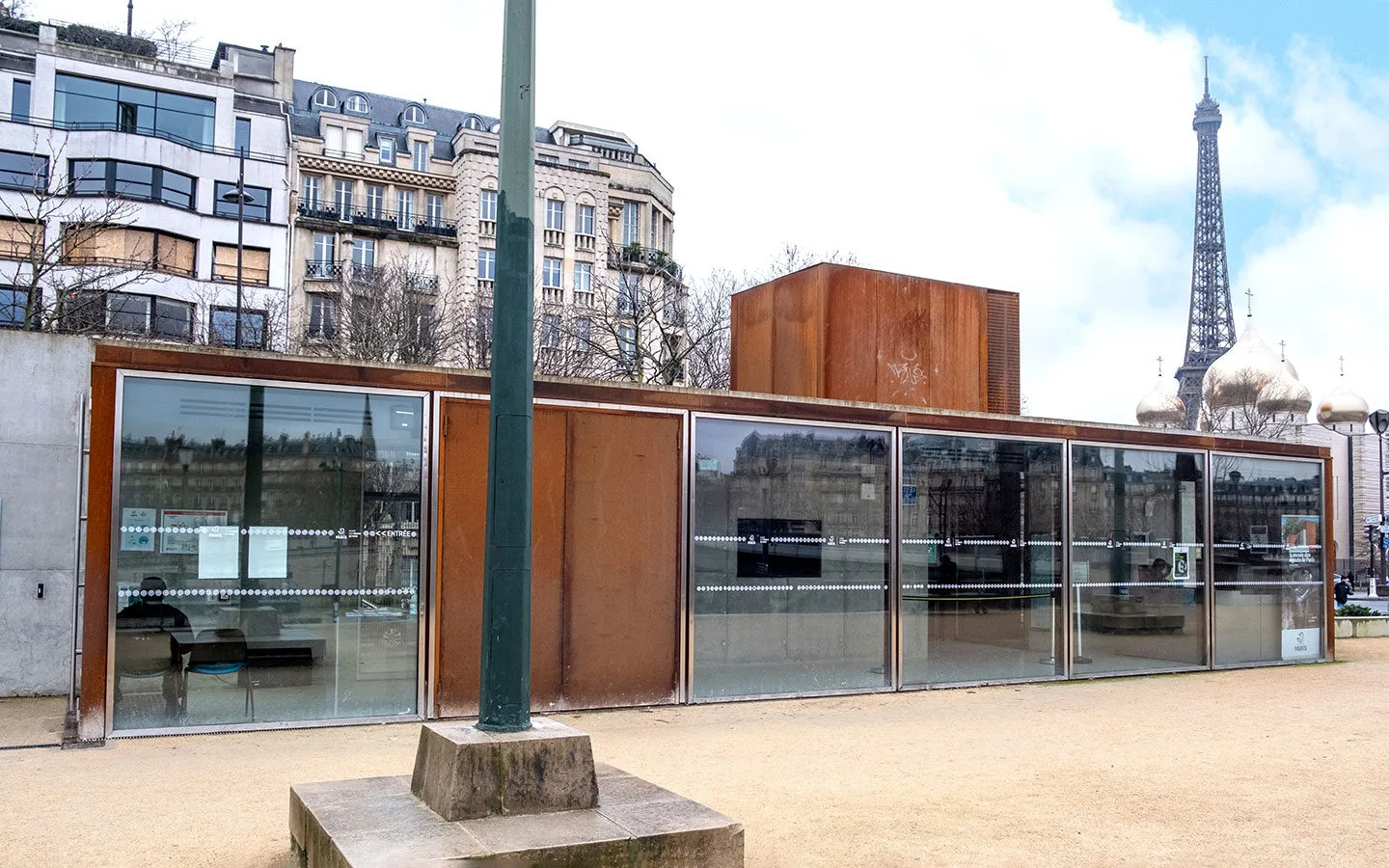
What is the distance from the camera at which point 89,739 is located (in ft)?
30.7

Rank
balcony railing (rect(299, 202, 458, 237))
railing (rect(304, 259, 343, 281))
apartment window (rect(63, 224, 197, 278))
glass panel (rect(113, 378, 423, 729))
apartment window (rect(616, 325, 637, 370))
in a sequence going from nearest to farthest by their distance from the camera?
glass panel (rect(113, 378, 423, 729))
apartment window (rect(616, 325, 637, 370))
apartment window (rect(63, 224, 197, 278))
railing (rect(304, 259, 343, 281))
balcony railing (rect(299, 202, 458, 237))

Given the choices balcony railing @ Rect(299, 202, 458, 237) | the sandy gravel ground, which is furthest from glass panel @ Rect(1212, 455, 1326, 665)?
balcony railing @ Rect(299, 202, 458, 237)

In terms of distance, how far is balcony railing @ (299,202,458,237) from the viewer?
60.3 m

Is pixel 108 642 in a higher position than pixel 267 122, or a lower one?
lower

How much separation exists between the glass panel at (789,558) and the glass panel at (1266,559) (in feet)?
19.3

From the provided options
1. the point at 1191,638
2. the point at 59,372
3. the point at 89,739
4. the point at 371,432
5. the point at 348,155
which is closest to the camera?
the point at 89,739

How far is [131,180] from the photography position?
157 ft

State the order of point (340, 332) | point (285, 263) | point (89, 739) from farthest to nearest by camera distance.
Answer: point (285, 263)
point (340, 332)
point (89, 739)

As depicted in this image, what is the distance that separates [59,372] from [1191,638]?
13.9 meters

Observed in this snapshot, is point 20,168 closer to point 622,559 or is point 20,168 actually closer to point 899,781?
point 622,559

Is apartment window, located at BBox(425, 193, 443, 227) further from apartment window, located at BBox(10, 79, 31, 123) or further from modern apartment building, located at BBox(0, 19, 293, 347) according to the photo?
apartment window, located at BBox(10, 79, 31, 123)

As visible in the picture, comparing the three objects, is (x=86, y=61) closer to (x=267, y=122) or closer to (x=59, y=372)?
(x=267, y=122)

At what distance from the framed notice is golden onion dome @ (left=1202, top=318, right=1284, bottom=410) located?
5632 cm

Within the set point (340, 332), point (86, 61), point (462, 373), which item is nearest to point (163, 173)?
point (86, 61)
